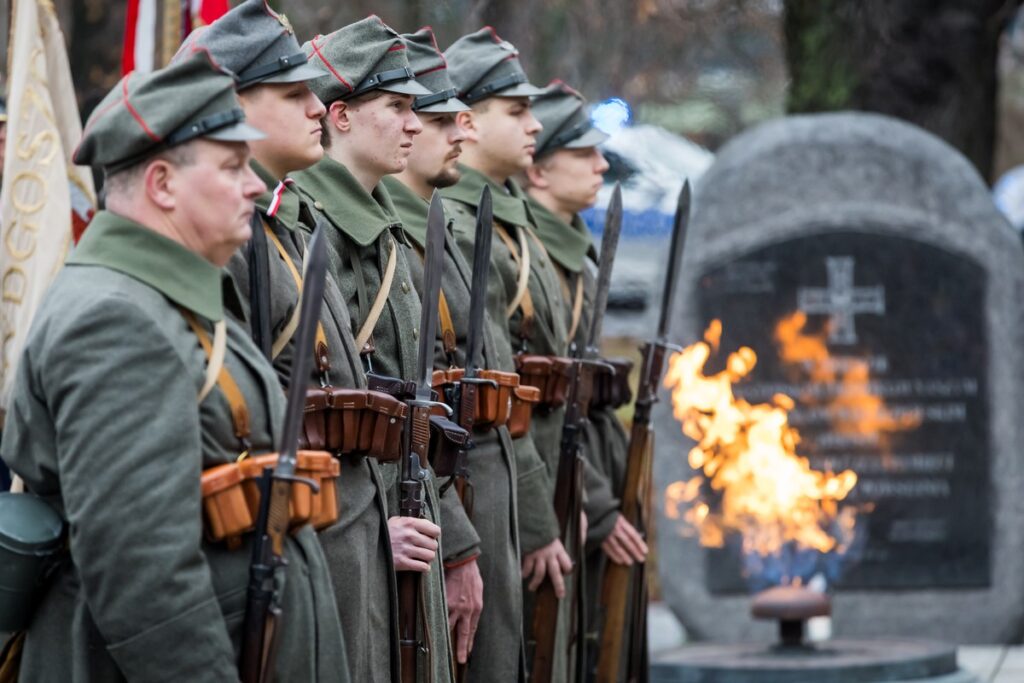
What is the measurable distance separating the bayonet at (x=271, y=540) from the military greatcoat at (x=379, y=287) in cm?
121

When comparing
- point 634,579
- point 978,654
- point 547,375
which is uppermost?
point 547,375

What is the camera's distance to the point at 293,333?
405cm

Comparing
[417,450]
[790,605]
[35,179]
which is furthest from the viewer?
[790,605]

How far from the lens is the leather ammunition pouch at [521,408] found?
5555 mm

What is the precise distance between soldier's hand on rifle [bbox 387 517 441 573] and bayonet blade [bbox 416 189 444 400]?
28 cm

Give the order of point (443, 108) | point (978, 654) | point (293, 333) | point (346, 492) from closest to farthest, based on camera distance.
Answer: point (293, 333), point (346, 492), point (443, 108), point (978, 654)

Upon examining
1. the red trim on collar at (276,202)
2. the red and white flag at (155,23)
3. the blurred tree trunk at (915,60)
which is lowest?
the red trim on collar at (276,202)

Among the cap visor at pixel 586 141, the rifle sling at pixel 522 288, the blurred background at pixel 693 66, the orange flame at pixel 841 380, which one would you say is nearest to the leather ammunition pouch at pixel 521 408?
the rifle sling at pixel 522 288

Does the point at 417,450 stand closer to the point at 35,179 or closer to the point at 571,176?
the point at 35,179

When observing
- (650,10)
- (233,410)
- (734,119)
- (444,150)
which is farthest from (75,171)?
(734,119)

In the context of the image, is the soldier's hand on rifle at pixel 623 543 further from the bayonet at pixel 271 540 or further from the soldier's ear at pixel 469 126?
the bayonet at pixel 271 540

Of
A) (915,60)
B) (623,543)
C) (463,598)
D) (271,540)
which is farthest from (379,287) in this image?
(915,60)

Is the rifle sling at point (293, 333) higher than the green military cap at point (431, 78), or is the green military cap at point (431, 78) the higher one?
the green military cap at point (431, 78)

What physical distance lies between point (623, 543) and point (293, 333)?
9.98 ft
